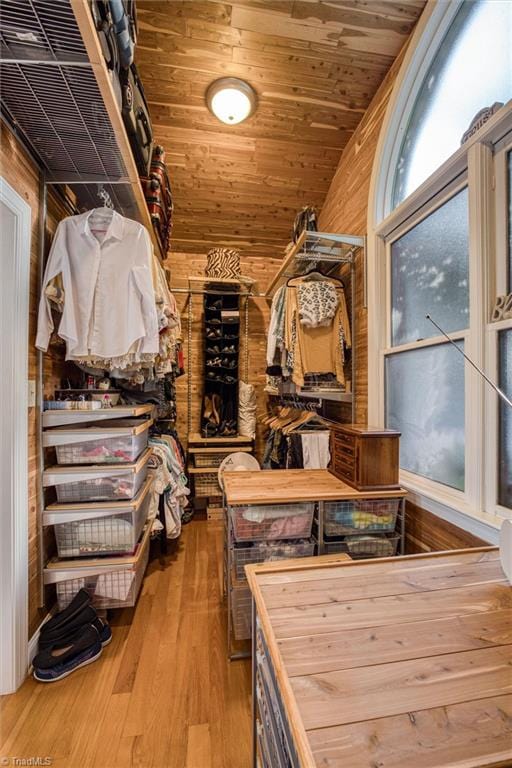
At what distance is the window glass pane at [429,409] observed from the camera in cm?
155

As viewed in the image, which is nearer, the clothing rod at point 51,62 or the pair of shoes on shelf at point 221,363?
the clothing rod at point 51,62

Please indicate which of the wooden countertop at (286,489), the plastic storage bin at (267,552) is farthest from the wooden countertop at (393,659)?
the plastic storage bin at (267,552)

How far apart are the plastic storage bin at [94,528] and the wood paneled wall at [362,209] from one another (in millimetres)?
1502

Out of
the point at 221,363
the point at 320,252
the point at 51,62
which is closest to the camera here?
the point at 51,62

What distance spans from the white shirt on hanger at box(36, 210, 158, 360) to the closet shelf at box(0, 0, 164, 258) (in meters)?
0.23

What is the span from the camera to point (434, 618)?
30.5 inches

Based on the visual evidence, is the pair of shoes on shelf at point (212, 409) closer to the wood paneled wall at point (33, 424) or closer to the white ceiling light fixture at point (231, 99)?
the wood paneled wall at point (33, 424)

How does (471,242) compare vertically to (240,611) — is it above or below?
above

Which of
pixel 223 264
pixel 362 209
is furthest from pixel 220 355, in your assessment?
pixel 362 209

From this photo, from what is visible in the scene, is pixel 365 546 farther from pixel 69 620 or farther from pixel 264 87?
pixel 264 87

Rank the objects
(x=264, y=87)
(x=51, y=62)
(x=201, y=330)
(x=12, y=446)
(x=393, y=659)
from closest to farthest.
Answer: (x=393, y=659)
(x=51, y=62)
(x=12, y=446)
(x=264, y=87)
(x=201, y=330)

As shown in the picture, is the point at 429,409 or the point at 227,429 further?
the point at 227,429

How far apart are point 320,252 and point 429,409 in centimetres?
155

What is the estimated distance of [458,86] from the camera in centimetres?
163
